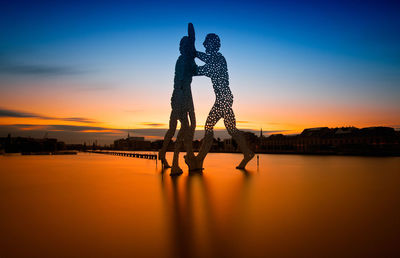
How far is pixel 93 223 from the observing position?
561 centimetres

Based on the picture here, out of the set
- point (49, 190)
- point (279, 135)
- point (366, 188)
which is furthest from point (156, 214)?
point (279, 135)

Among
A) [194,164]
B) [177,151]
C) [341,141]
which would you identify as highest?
[341,141]

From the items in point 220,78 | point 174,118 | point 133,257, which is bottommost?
point 133,257

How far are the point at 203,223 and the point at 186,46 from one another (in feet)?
35.6

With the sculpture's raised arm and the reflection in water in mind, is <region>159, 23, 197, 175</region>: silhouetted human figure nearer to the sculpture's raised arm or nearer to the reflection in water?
the sculpture's raised arm

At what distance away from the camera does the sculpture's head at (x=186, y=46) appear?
1466 centimetres

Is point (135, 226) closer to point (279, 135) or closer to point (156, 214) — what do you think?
point (156, 214)

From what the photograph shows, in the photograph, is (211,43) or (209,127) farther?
(209,127)

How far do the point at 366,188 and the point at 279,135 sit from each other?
252ft

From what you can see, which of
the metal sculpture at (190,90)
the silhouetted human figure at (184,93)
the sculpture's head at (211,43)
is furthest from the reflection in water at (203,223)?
the sculpture's head at (211,43)

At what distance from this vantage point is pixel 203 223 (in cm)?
553

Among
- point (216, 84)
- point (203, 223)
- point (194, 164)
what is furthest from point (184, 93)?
point (203, 223)

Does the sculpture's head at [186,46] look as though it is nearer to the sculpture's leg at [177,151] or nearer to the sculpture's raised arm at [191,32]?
the sculpture's raised arm at [191,32]

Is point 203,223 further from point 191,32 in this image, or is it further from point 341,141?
point 341,141
